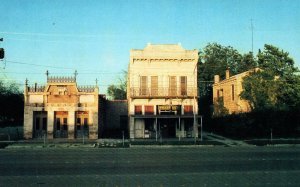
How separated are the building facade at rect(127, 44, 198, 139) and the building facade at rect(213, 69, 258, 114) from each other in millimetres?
7847

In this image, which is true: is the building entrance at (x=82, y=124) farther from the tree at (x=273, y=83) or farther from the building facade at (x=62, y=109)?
the tree at (x=273, y=83)

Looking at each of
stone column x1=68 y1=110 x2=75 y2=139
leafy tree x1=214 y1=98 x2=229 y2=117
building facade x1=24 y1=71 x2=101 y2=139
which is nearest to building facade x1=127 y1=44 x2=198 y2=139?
building facade x1=24 y1=71 x2=101 y2=139

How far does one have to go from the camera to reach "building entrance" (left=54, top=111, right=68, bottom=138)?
3688 centimetres

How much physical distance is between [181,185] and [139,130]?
1038 inches

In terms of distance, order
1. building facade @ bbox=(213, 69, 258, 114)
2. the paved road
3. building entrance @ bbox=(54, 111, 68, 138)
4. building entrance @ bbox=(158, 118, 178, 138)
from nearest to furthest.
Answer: the paved road → building entrance @ bbox=(54, 111, 68, 138) → building entrance @ bbox=(158, 118, 178, 138) → building facade @ bbox=(213, 69, 258, 114)

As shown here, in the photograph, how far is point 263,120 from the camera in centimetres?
3681

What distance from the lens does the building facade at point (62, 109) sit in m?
36.7

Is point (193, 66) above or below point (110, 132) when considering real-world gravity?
above

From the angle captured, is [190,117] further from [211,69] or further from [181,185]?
[211,69]

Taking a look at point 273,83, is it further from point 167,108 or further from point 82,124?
point 82,124

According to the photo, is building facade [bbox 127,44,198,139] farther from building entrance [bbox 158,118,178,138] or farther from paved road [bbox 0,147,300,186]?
paved road [bbox 0,147,300,186]

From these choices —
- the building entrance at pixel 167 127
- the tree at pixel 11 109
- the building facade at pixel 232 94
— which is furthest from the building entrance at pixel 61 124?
the tree at pixel 11 109

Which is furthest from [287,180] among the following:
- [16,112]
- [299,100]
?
[16,112]

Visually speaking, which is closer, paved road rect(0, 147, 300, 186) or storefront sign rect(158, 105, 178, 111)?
paved road rect(0, 147, 300, 186)
